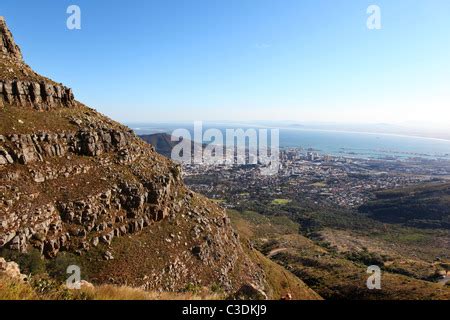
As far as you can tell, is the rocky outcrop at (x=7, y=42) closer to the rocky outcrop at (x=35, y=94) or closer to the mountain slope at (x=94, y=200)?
the mountain slope at (x=94, y=200)

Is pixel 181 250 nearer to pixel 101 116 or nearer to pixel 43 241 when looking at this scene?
pixel 43 241

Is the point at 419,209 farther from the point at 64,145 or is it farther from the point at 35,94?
the point at 35,94

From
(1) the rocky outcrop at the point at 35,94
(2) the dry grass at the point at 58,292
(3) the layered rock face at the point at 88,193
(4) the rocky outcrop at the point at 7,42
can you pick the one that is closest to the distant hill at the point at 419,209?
(3) the layered rock face at the point at 88,193

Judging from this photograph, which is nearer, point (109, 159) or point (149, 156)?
point (109, 159)

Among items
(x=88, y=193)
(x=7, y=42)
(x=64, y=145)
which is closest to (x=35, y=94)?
(x=64, y=145)

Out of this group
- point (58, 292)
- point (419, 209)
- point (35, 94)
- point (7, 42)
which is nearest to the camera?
point (58, 292)

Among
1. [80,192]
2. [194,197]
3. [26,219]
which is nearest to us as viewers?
[26,219]

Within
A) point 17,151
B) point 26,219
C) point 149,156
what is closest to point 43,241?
point 26,219
